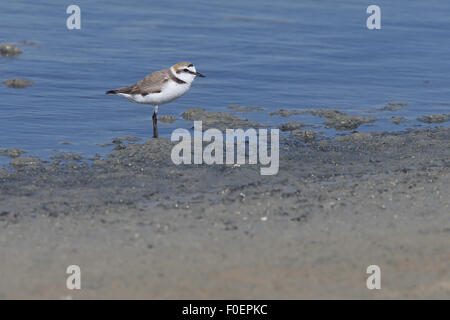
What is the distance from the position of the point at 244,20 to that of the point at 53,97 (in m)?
8.06

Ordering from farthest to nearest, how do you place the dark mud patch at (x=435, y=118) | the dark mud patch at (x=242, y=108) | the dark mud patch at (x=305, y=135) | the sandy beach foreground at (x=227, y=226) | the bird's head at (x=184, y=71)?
the dark mud patch at (x=242, y=108) < the dark mud patch at (x=435, y=118) < the bird's head at (x=184, y=71) < the dark mud patch at (x=305, y=135) < the sandy beach foreground at (x=227, y=226)

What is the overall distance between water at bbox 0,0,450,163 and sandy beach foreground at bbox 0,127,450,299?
1.79 m

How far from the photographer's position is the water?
1454 centimetres

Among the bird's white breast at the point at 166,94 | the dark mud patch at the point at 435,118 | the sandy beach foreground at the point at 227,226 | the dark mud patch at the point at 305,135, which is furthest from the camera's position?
the dark mud patch at the point at 435,118

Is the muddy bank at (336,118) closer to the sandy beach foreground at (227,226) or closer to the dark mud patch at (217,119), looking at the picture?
the dark mud patch at (217,119)

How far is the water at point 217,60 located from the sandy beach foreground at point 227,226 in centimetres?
179

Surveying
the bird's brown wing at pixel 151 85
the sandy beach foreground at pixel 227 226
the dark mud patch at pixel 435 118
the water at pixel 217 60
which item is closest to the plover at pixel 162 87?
the bird's brown wing at pixel 151 85

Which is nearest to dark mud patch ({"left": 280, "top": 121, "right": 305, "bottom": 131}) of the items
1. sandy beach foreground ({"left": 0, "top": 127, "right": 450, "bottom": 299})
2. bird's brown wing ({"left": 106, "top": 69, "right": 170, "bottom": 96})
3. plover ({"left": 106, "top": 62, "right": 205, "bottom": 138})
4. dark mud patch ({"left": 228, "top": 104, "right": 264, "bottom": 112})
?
dark mud patch ({"left": 228, "top": 104, "right": 264, "bottom": 112})

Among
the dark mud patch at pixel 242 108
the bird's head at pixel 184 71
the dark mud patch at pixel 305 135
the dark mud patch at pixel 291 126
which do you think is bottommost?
the dark mud patch at pixel 305 135

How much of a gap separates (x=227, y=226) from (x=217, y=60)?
1018 cm

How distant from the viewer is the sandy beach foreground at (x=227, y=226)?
7918 mm

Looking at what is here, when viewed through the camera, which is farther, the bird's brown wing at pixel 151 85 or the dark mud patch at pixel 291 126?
the dark mud patch at pixel 291 126

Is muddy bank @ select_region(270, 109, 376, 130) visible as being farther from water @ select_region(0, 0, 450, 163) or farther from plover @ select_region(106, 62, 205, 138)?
plover @ select_region(106, 62, 205, 138)

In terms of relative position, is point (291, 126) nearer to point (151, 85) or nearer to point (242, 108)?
point (242, 108)
